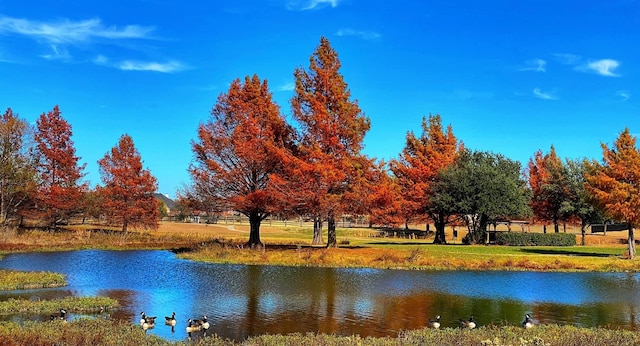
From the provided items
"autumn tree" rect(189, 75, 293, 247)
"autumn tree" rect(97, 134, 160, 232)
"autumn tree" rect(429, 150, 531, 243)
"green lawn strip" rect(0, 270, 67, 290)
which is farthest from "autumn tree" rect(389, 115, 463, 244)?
"green lawn strip" rect(0, 270, 67, 290)

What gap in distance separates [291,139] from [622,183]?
29.8 metres

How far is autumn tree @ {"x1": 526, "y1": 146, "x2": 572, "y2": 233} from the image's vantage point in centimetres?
7375

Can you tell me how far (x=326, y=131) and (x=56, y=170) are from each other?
139 ft

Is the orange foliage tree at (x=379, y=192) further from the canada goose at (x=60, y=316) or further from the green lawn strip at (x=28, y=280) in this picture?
the canada goose at (x=60, y=316)

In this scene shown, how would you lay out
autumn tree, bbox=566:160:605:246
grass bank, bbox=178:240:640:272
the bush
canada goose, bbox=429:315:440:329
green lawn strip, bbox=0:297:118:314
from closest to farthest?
canada goose, bbox=429:315:440:329
green lawn strip, bbox=0:297:118:314
grass bank, bbox=178:240:640:272
the bush
autumn tree, bbox=566:160:605:246

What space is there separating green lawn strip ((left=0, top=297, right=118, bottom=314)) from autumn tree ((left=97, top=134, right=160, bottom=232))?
4731 cm

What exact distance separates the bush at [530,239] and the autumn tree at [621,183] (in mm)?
16289

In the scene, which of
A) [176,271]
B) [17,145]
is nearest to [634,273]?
[176,271]

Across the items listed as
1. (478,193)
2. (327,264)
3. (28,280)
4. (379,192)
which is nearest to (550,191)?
(478,193)

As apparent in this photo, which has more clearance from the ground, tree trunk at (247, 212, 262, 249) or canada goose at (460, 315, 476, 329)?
tree trunk at (247, 212, 262, 249)

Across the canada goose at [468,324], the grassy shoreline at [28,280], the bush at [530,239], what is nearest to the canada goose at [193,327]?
the canada goose at [468,324]

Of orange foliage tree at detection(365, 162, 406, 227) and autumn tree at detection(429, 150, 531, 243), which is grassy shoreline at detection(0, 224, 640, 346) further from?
autumn tree at detection(429, 150, 531, 243)

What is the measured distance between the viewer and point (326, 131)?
151 feet

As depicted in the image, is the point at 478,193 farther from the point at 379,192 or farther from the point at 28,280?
the point at 28,280
